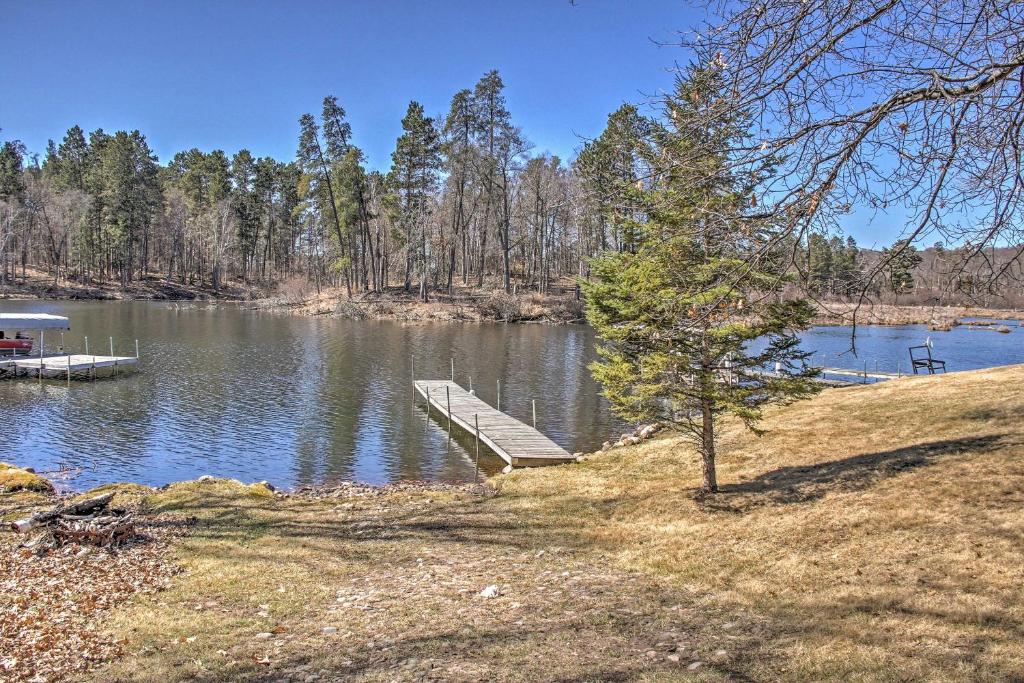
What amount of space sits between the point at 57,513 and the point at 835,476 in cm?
1239

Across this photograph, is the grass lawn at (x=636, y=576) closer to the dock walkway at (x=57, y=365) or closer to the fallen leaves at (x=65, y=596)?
the fallen leaves at (x=65, y=596)

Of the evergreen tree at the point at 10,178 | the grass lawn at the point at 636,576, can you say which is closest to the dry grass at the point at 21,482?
the grass lawn at the point at 636,576

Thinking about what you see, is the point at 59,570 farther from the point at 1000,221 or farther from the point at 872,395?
the point at 872,395

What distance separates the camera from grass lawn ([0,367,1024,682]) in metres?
5.68

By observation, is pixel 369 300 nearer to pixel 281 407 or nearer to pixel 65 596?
pixel 281 407

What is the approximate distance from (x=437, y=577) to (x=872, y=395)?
46.0 ft

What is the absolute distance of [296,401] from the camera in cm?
2633

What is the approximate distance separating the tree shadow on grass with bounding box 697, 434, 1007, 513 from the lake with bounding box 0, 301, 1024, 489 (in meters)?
2.41

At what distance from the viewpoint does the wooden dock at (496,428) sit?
57.0ft

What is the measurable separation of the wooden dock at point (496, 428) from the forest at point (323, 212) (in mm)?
26249

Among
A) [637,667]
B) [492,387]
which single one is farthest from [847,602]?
[492,387]

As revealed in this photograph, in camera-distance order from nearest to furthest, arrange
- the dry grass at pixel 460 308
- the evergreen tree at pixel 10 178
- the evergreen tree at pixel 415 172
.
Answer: the dry grass at pixel 460 308 < the evergreen tree at pixel 415 172 < the evergreen tree at pixel 10 178

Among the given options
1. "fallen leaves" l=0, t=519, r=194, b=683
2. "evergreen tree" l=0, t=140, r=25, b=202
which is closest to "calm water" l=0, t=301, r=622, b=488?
"fallen leaves" l=0, t=519, r=194, b=683

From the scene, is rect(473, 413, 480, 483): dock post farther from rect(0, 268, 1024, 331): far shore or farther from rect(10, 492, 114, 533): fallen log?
rect(0, 268, 1024, 331): far shore
